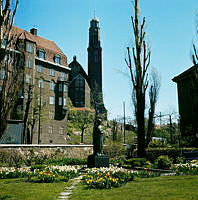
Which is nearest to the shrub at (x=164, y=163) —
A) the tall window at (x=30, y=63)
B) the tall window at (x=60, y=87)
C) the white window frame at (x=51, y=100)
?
the tall window at (x=30, y=63)

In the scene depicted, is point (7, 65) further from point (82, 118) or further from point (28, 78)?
point (82, 118)

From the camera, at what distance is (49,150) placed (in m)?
20.0

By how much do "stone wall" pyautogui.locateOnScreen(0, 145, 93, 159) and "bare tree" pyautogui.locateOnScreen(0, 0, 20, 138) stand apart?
1026cm

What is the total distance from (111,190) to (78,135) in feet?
152

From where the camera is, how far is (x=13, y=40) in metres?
7.73

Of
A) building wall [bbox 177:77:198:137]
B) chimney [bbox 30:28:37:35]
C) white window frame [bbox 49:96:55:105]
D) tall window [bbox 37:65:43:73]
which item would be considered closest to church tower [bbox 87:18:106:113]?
chimney [bbox 30:28:37:35]

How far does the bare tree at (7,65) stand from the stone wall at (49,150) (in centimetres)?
1026

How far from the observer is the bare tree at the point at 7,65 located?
23.2ft

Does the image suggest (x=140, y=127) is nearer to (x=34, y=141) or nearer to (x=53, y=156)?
(x=53, y=156)

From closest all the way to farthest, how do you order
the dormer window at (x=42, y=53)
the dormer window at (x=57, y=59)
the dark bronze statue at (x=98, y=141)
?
the dark bronze statue at (x=98, y=141) < the dormer window at (x=42, y=53) < the dormer window at (x=57, y=59)

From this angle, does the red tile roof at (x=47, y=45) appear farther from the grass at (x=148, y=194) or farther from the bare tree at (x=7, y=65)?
the grass at (x=148, y=194)

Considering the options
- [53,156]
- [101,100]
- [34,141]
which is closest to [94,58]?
[101,100]

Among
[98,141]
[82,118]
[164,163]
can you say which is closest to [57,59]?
[82,118]

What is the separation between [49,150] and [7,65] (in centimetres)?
1332
